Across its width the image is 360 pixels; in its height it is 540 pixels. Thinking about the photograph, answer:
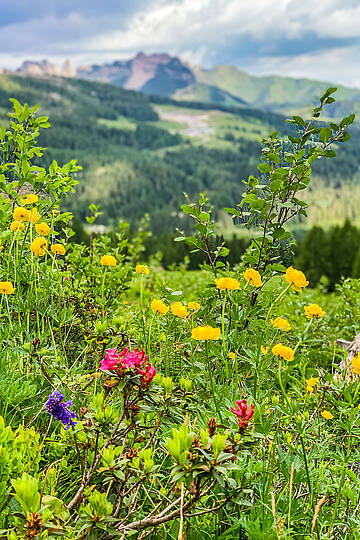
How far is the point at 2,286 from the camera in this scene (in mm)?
2576

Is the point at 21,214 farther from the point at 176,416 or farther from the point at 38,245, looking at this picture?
the point at 176,416

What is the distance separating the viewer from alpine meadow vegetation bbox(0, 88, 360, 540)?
1609 millimetres

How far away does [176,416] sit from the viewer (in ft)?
6.61

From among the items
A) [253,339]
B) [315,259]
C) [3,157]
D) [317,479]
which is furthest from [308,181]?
[315,259]

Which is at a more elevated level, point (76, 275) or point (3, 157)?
point (3, 157)

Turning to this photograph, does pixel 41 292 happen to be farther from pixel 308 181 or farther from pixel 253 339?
pixel 308 181

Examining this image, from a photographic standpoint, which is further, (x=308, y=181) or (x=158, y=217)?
(x=158, y=217)

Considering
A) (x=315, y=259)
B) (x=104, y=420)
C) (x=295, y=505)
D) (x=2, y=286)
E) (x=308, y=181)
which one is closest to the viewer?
(x=104, y=420)

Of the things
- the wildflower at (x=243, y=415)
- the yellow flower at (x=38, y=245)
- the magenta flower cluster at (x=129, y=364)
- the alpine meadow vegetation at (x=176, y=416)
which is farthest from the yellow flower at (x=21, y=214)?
the wildflower at (x=243, y=415)

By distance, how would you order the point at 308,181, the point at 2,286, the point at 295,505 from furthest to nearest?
→ the point at 308,181
the point at 2,286
the point at 295,505

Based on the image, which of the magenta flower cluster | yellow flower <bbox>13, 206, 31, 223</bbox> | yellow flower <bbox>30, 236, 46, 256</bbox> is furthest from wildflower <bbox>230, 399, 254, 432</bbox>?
yellow flower <bbox>13, 206, 31, 223</bbox>

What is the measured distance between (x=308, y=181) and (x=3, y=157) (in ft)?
11.5

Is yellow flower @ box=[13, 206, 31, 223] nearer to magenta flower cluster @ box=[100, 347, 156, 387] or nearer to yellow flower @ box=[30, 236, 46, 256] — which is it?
yellow flower @ box=[30, 236, 46, 256]

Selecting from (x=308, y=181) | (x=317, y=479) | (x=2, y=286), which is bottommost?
(x=317, y=479)
